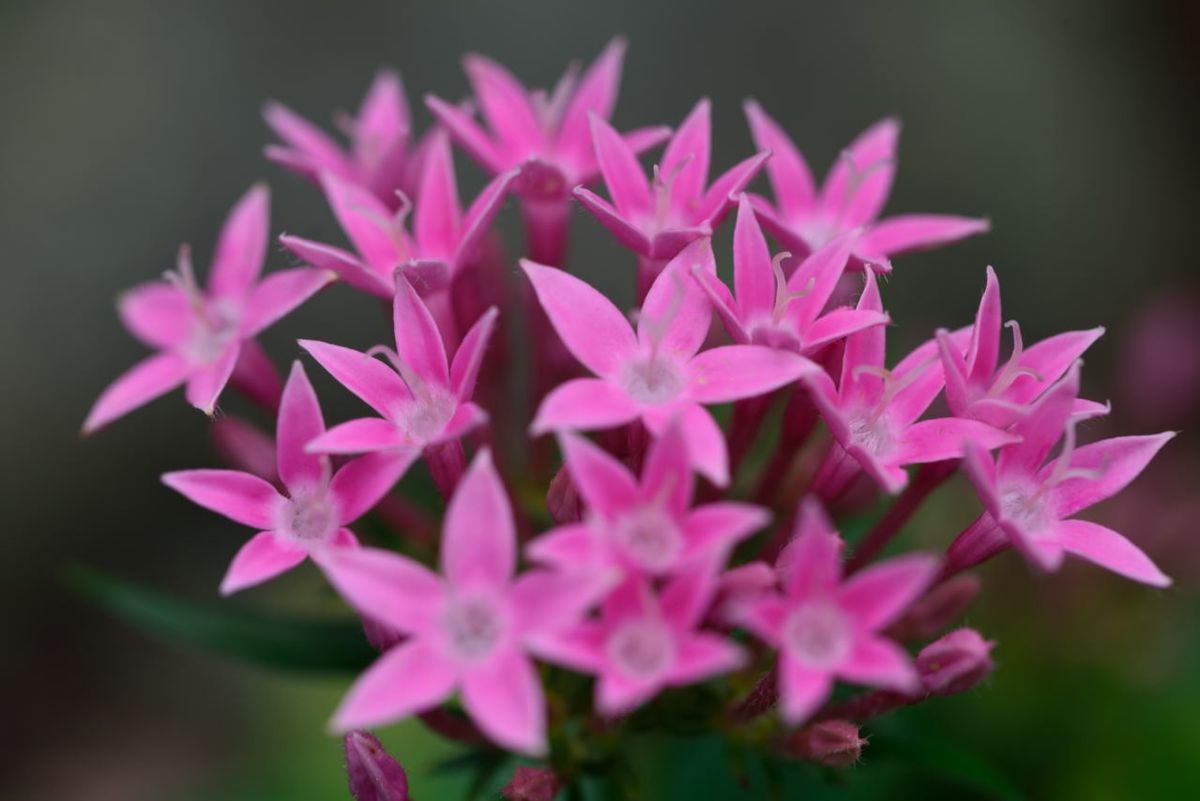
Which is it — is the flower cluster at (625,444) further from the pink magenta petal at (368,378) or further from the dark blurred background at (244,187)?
the dark blurred background at (244,187)

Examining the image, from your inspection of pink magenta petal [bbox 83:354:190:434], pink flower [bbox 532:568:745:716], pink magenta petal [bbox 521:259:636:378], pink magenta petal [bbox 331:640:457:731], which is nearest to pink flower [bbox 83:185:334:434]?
pink magenta petal [bbox 83:354:190:434]

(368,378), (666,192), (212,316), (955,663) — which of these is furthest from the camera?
(212,316)

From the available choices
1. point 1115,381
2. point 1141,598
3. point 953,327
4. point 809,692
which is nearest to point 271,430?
point 809,692

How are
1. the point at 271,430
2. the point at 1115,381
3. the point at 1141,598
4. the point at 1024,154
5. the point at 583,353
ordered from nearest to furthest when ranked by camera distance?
the point at 583,353
the point at 271,430
the point at 1141,598
the point at 1115,381
the point at 1024,154

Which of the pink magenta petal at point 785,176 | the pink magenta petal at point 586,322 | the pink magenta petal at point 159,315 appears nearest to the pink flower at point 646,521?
the pink magenta petal at point 586,322

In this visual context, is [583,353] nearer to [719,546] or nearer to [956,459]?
[719,546]

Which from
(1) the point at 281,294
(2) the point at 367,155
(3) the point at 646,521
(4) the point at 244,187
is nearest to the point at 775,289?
(3) the point at 646,521

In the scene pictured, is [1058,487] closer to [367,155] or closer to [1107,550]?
[1107,550]
